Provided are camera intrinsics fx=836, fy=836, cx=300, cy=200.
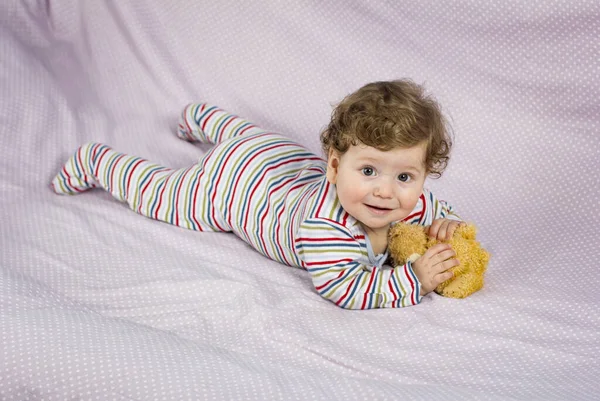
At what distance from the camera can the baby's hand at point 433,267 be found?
1557 millimetres

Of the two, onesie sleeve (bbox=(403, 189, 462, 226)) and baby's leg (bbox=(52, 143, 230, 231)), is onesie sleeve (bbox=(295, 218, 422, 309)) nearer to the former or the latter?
onesie sleeve (bbox=(403, 189, 462, 226))

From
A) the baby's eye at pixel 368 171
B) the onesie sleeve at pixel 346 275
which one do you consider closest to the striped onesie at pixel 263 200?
the onesie sleeve at pixel 346 275

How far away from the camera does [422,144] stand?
1.50 meters

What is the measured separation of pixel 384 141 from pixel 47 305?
2.18ft

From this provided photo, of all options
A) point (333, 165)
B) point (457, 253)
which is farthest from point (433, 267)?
point (333, 165)

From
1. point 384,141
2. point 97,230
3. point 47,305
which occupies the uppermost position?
point 384,141

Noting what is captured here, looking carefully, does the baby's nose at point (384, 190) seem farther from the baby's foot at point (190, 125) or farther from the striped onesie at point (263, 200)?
the baby's foot at point (190, 125)

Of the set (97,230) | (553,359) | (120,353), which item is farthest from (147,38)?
(553,359)

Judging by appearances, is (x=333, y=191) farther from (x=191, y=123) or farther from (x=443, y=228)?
(x=191, y=123)

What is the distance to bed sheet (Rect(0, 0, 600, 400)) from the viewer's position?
136 cm

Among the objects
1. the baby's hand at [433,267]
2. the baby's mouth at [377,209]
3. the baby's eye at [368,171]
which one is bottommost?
the baby's hand at [433,267]

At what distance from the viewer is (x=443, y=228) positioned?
1666mm

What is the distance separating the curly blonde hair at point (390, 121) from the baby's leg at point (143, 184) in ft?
1.43

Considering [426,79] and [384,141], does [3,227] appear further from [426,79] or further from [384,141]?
[426,79]
